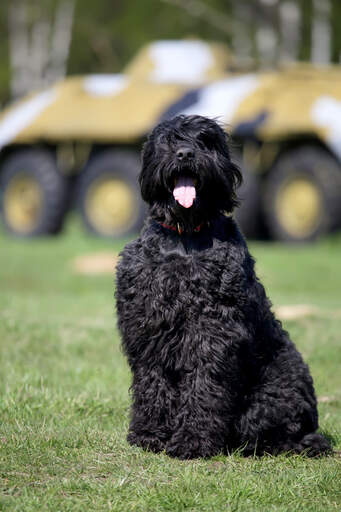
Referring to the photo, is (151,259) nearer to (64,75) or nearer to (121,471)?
(121,471)

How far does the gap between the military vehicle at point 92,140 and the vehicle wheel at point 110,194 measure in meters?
0.02

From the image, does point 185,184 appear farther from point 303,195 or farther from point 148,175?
point 303,195

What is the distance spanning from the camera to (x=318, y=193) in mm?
16469

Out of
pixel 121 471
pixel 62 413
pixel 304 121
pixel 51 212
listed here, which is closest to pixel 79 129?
pixel 51 212

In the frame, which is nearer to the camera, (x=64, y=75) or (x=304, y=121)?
(x=304, y=121)

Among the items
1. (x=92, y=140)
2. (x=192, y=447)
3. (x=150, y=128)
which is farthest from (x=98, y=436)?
(x=92, y=140)

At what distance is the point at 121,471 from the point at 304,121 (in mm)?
11994

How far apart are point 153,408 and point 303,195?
39.0ft

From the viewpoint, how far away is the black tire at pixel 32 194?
741 inches

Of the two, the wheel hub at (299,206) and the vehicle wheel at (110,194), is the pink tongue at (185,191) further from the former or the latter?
the vehicle wheel at (110,194)

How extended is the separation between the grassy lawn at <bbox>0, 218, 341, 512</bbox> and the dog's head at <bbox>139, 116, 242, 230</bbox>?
3.38 feet

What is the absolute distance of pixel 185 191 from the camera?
509 centimetres

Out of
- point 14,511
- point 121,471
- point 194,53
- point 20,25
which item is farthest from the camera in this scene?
point 20,25

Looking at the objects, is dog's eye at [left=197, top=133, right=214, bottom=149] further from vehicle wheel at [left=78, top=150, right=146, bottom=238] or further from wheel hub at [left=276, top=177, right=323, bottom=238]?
vehicle wheel at [left=78, top=150, right=146, bottom=238]
